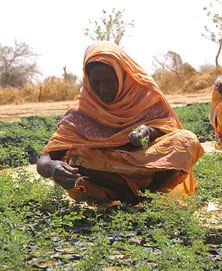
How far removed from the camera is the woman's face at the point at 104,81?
4445 mm

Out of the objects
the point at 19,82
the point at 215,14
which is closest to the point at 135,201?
the point at 215,14

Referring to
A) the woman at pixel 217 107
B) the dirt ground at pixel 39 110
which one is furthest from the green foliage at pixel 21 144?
the dirt ground at pixel 39 110

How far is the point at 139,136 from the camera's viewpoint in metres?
4.24

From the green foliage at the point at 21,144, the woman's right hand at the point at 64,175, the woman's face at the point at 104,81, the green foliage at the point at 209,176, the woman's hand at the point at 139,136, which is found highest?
the woman's face at the point at 104,81

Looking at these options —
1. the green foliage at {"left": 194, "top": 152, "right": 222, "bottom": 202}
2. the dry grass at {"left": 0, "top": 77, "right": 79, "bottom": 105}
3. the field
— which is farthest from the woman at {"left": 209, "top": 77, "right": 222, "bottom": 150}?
the dry grass at {"left": 0, "top": 77, "right": 79, "bottom": 105}

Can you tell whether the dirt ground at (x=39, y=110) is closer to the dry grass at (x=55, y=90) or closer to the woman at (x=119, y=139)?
the dry grass at (x=55, y=90)

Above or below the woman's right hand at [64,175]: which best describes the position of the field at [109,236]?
below

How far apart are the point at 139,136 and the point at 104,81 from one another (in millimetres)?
685

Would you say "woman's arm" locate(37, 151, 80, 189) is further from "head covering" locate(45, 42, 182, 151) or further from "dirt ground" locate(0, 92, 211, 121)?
"dirt ground" locate(0, 92, 211, 121)

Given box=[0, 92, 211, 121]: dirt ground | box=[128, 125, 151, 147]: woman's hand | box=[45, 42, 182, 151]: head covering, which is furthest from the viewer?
box=[0, 92, 211, 121]: dirt ground

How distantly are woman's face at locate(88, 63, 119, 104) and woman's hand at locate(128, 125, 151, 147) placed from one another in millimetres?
475

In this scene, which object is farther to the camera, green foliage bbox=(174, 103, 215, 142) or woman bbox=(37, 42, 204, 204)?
green foliage bbox=(174, 103, 215, 142)

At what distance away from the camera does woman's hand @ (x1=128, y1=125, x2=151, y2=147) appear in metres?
4.21

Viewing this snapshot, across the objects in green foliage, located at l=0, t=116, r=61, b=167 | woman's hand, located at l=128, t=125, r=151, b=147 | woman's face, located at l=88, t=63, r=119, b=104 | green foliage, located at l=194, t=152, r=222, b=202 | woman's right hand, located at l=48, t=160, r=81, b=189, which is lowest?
green foliage, located at l=0, t=116, r=61, b=167
